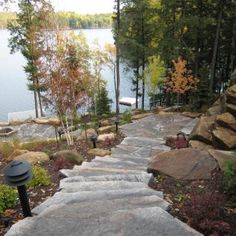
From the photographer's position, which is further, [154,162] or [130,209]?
[154,162]

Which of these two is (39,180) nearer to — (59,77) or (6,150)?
(6,150)

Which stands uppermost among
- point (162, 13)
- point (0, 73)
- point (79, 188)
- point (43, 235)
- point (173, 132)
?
point (162, 13)

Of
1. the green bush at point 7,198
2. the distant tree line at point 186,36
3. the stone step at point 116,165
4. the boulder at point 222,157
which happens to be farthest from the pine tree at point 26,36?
the green bush at point 7,198

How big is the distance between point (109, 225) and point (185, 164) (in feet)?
10.6

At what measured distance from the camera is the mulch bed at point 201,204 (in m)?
3.85

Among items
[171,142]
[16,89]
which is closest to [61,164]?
[171,142]

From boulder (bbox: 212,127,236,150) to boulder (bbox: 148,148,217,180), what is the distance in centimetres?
239

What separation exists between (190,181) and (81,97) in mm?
9810

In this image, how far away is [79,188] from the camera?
499 cm

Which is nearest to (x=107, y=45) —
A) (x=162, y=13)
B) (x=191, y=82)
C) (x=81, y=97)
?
(x=162, y=13)

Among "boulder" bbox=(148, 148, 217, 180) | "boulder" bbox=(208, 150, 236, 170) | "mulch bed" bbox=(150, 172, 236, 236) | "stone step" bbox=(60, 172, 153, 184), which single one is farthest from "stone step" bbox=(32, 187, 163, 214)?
"boulder" bbox=(208, 150, 236, 170)

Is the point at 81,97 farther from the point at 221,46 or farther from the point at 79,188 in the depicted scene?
the point at 221,46

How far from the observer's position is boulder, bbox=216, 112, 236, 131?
942cm

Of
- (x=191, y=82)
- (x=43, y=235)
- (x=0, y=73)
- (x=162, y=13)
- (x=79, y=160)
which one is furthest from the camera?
(x=0, y=73)
